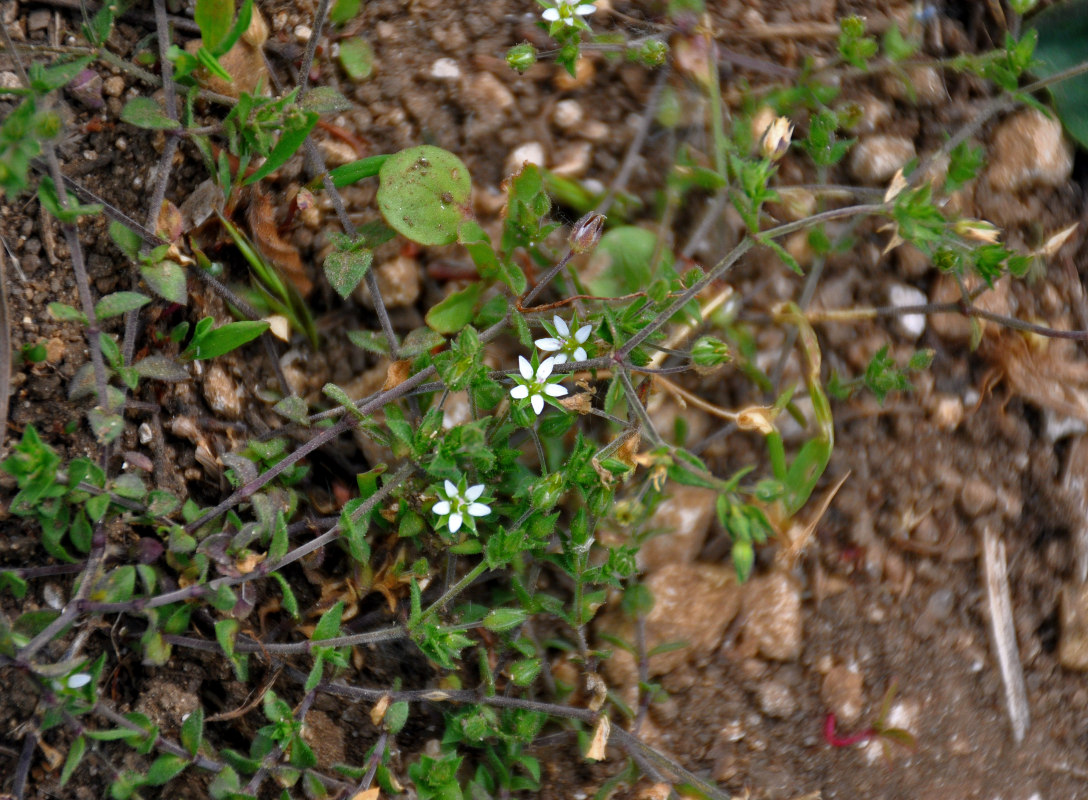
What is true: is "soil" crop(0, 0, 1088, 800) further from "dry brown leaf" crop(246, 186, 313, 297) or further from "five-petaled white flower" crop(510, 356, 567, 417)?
"five-petaled white flower" crop(510, 356, 567, 417)

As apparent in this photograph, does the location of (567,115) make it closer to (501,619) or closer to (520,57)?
(520,57)

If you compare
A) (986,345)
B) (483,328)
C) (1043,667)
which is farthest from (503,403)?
(1043,667)

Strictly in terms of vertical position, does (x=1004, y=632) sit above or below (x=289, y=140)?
below

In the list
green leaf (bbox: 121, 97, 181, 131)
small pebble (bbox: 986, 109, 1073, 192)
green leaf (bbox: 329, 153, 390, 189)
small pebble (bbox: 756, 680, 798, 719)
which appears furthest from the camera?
small pebble (bbox: 986, 109, 1073, 192)

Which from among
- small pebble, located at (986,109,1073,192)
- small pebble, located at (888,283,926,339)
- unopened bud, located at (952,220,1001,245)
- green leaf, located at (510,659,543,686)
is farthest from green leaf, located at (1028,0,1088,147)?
green leaf, located at (510,659,543,686)

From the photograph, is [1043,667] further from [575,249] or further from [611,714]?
[575,249]

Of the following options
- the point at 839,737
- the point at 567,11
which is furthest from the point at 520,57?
the point at 839,737
